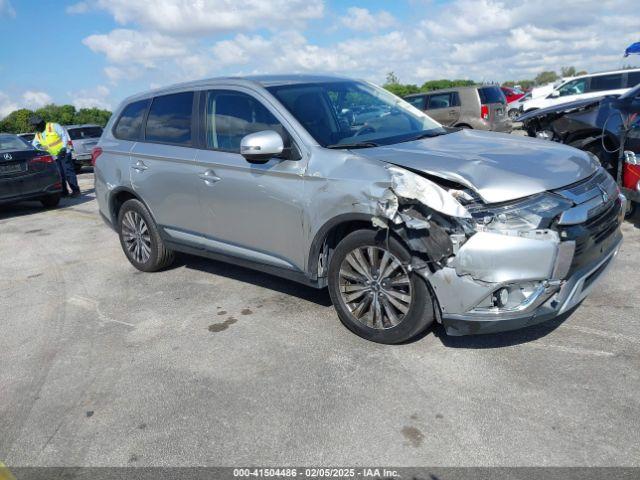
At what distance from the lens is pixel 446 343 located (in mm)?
3730

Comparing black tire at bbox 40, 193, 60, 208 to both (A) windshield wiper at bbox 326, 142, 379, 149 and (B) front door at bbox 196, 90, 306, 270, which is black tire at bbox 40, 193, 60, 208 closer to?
(B) front door at bbox 196, 90, 306, 270

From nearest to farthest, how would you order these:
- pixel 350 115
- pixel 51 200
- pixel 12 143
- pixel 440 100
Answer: pixel 350 115 < pixel 12 143 < pixel 51 200 < pixel 440 100

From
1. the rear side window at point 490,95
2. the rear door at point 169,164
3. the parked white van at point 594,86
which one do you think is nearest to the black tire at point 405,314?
the rear door at point 169,164

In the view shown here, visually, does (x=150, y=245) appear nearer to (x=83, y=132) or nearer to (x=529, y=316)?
(x=529, y=316)

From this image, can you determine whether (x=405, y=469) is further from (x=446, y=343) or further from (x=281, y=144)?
(x=281, y=144)

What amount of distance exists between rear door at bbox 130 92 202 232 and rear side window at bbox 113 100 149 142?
14 centimetres

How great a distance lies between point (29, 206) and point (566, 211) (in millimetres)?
11351

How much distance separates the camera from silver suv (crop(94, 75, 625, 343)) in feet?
10.3

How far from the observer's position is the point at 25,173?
10.0 metres

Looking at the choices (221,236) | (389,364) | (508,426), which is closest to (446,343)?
(389,364)

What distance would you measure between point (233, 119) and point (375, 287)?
1909 millimetres

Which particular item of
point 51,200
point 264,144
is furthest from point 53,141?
point 264,144

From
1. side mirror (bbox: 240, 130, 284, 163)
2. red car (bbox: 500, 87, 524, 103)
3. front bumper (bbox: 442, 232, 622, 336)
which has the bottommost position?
front bumper (bbox: 442, 232, 622, 336)

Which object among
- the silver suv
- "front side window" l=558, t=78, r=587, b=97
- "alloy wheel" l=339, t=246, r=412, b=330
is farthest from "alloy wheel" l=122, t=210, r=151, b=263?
"front side window" l=558, t=78, r=587, b=97
